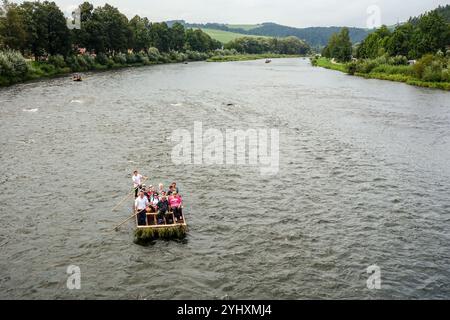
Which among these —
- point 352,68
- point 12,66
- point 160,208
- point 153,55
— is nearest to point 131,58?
point 153,55

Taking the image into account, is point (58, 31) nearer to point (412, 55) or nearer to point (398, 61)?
point (398, 61)

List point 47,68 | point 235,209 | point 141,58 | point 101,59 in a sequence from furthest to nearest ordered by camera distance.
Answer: point 141,58, point 101,59, point 47,68, point 235,209

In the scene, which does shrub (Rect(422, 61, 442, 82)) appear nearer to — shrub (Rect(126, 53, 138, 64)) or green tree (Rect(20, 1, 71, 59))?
green tree (Rect(20, 1, 71, 59))

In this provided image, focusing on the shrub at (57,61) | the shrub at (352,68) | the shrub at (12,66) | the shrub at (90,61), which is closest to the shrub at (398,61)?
the shrub at (352,68)

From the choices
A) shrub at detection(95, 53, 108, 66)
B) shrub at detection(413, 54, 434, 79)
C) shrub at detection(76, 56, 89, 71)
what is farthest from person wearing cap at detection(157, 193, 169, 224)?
shrub at detection(95, 53, 108, 66)

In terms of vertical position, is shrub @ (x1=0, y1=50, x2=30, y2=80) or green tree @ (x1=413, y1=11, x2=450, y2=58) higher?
green tree @ (x1=413, y1=11, x2=450, y2=58)
